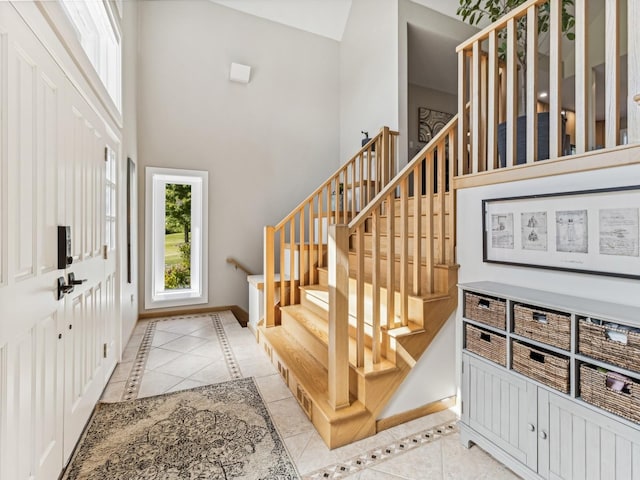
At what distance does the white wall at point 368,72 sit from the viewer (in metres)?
3.97

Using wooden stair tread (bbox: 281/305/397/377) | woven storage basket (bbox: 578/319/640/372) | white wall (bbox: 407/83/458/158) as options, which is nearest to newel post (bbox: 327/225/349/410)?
wooden stair tread (bbox: 281/305/397/377)

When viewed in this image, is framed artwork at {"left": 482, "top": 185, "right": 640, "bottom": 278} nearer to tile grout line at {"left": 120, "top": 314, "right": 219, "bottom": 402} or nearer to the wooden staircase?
the wooden staircase

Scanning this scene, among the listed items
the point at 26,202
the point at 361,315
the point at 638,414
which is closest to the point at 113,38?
the point at 26,202

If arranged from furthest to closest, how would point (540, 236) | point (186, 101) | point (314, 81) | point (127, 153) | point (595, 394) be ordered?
point (314, 81), point (186, 101), point (127, 153), point (540, 236), point (595, 394)

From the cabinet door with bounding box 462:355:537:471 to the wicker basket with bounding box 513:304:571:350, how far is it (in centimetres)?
24

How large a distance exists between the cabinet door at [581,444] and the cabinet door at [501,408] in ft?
0.15

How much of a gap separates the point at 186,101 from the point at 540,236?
4.44 m

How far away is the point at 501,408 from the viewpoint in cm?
159

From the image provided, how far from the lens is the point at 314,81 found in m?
5.14

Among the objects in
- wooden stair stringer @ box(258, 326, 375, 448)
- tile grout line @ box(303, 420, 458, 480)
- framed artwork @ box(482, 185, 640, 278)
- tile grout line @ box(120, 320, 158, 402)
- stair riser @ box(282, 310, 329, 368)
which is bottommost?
tile grout line @ box(303, 420, 458, 480)

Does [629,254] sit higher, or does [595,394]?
[629,254]

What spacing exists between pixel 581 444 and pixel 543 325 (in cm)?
47

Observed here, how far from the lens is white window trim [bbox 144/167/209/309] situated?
162 inches

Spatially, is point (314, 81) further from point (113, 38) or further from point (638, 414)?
point (638, 414)
